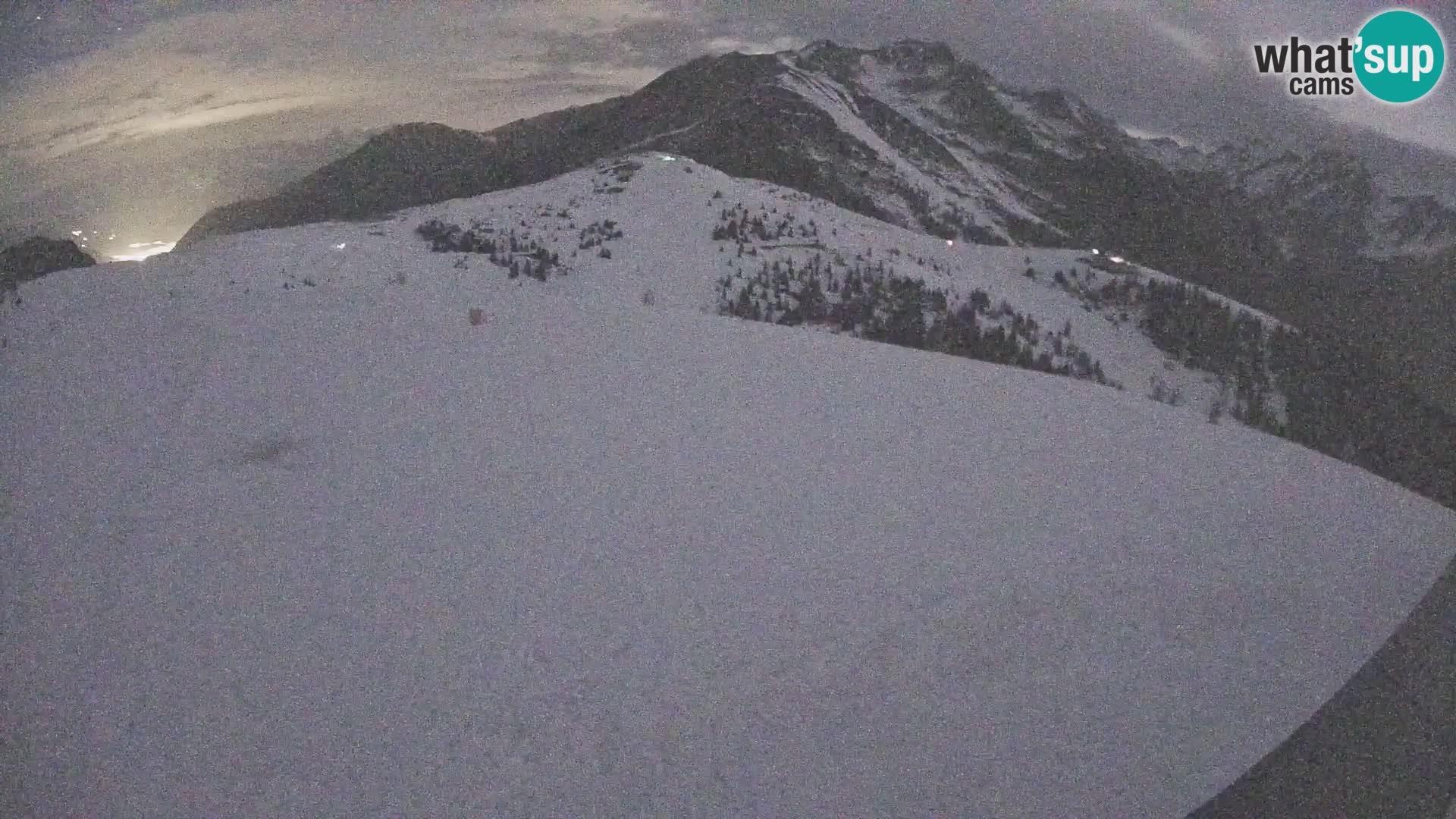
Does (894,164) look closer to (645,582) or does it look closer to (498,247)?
(498,247)

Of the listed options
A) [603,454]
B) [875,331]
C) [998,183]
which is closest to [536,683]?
[603,454]

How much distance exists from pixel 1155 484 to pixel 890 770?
329cm

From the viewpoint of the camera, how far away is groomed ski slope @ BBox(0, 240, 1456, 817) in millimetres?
2898

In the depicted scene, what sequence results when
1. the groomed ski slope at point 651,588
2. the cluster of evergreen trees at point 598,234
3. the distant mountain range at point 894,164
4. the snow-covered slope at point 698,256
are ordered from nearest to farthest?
the groomed ski slope at point 651,588
the snow-covered slope at point 698,256
the cluster of evergreen trees at point 598,234
the distant mountain range at point 894,164

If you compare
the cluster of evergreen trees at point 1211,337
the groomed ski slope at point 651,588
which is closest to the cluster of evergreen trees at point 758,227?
the cluster of evergreen trees at point 1211,337

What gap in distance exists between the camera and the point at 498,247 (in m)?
15.9

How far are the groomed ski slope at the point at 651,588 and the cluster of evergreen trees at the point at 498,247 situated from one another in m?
6.61

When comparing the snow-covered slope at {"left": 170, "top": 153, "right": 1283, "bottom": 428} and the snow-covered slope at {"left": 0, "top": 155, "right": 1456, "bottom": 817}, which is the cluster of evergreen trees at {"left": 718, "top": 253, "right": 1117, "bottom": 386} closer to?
the snow-covered slope at {"left": 170, "top": 153, "right": 1283, "bottom": 428}

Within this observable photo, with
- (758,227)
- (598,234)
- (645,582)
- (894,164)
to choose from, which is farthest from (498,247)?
(894,164)

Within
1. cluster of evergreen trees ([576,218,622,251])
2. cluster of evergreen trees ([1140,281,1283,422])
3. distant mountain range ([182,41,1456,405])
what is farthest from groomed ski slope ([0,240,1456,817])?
distant mountain range ([182,41,1456,405])

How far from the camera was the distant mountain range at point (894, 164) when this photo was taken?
5650cm

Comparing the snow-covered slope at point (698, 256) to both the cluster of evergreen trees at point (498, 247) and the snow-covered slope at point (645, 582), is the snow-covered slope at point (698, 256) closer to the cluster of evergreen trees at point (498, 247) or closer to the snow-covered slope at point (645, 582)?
the cluster of evergreen trees at point (498, 247)

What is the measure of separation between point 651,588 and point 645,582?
2.5 inches

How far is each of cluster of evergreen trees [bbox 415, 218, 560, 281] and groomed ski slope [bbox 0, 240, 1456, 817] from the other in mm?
6609
